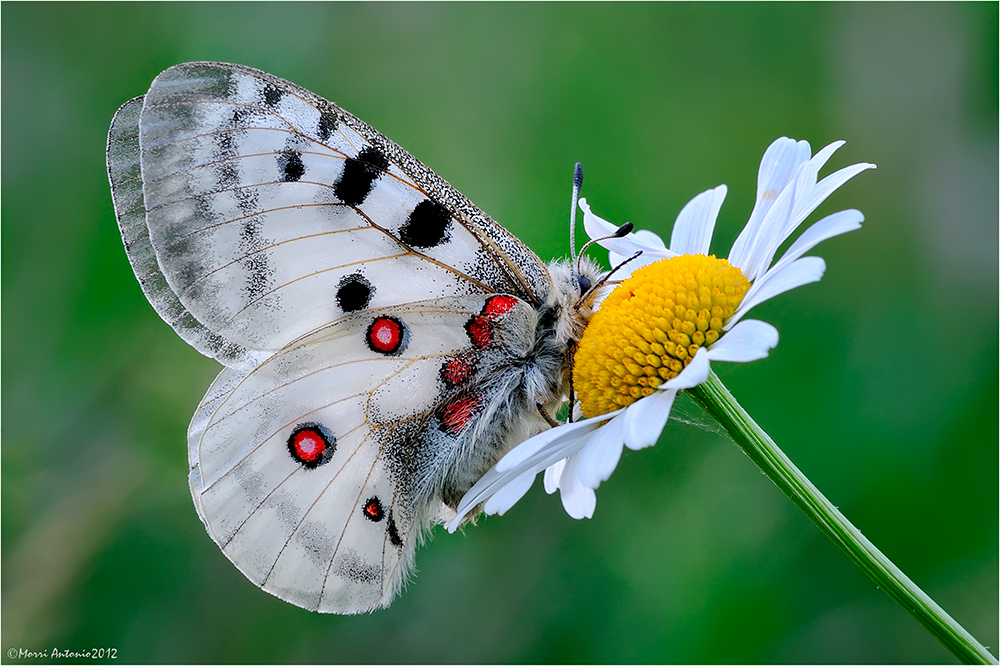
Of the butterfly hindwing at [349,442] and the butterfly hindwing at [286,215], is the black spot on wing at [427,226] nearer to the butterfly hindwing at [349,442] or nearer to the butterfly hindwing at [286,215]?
the butterfly hindwing at [286,215]

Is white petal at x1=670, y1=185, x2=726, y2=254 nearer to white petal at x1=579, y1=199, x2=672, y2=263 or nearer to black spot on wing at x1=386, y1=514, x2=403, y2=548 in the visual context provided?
white petal at x1=579, y1=199, x2=672, y2=263

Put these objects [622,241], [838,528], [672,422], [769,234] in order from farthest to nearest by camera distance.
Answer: [672,422], [622,241], [769,234], [838,528]

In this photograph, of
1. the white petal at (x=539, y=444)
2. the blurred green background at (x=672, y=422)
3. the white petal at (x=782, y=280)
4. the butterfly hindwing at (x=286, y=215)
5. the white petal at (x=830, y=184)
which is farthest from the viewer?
the blurred green background at (x=672, y=422)

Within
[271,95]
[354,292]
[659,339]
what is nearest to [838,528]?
[659,339]

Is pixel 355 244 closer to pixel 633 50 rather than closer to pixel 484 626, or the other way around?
pixel 484 626

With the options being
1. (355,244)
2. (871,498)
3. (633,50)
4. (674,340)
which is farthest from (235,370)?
(633,50)

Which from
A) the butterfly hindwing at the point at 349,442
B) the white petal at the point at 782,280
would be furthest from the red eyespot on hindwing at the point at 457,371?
the white petal at the point at 782,280

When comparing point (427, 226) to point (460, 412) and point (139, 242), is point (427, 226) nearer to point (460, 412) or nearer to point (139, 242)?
point (460, 412)
